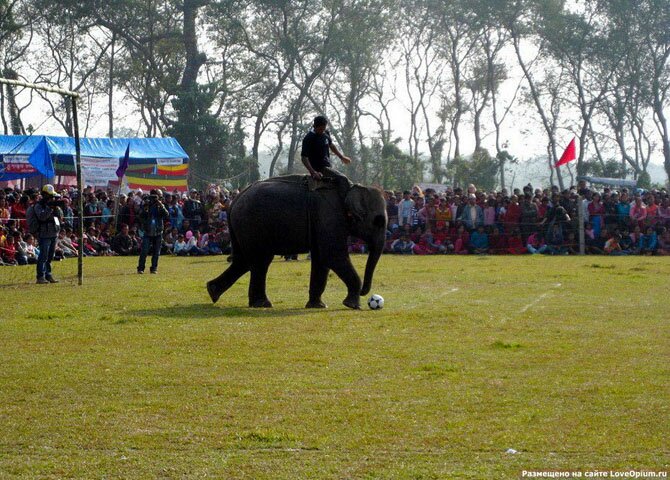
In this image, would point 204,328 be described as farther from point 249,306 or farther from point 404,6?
point 404,6

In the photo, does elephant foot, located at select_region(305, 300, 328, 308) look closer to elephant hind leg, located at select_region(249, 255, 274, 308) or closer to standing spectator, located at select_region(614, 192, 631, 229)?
elephant hind leg, located at select_region(249, 255, 274, 308)

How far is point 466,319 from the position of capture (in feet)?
45.5

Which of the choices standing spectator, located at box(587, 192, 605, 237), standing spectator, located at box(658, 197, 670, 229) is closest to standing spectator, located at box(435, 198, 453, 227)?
standing spectator, located at box(587, 192, 605, 237)

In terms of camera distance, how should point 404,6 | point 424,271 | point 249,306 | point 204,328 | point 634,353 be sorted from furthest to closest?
point 404,6 < point 424,271 < point 249,306 < point 204,328 < point 634,353

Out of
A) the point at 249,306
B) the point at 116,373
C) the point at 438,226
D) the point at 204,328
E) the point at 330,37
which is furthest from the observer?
the point at 330,37

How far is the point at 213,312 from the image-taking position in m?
15.1

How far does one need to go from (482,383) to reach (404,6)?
6042cm

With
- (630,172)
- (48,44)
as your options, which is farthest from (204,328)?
(630,172)

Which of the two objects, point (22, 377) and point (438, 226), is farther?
point (438, 226)

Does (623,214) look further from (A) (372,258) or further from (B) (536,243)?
(A) (372,258)

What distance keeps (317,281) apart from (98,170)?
24935 mm

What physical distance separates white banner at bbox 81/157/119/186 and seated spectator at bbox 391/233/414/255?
10.8m

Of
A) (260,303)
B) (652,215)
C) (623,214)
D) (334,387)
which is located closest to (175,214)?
(623,214)

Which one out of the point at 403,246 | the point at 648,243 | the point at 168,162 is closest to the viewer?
the point at 648,243
